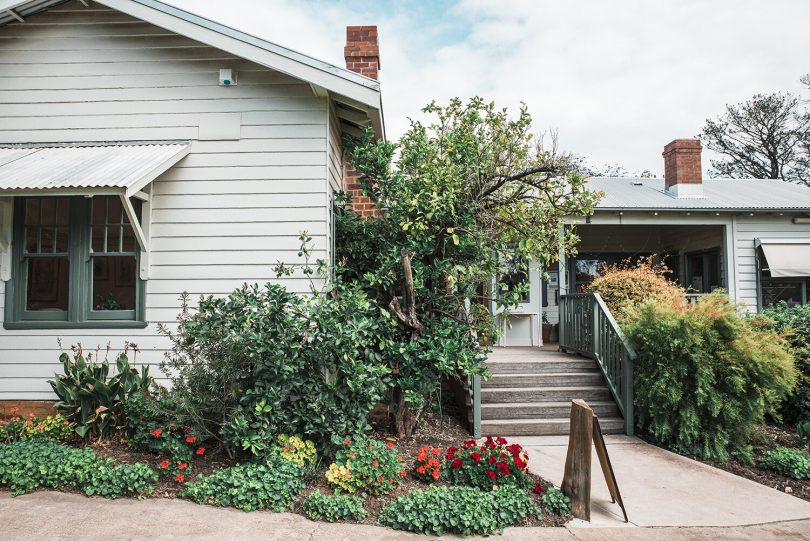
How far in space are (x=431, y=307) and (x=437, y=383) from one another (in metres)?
0.88

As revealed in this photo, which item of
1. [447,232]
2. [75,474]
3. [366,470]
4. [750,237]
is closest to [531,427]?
[447,232]

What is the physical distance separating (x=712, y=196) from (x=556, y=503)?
1054cm

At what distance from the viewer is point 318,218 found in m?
6.09

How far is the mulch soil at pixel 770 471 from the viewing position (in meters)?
5.14

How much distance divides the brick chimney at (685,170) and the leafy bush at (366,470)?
10671mm

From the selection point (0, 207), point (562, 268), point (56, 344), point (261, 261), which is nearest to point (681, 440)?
point (562, 268)

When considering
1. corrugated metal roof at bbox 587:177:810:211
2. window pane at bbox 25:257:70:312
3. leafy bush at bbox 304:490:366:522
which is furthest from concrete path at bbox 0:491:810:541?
corrugated metal roof at bbox 587:177:810:211

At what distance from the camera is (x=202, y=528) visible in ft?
12.7

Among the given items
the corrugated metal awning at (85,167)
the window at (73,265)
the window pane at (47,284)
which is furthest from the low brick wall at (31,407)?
the corrugated metal awning at (85,167)

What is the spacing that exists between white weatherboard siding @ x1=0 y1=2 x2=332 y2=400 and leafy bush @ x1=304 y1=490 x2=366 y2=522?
8.35ft

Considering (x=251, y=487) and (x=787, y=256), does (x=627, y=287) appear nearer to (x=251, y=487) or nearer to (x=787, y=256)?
(x=787, y=256)

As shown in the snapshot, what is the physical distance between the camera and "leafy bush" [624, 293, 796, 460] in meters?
5.84

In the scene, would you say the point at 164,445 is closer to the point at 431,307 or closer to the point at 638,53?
the point at 431,307

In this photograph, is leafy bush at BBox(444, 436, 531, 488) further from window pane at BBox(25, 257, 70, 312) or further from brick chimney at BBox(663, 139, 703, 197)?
brick chimney at BBox(663, 139, 703, 197)
